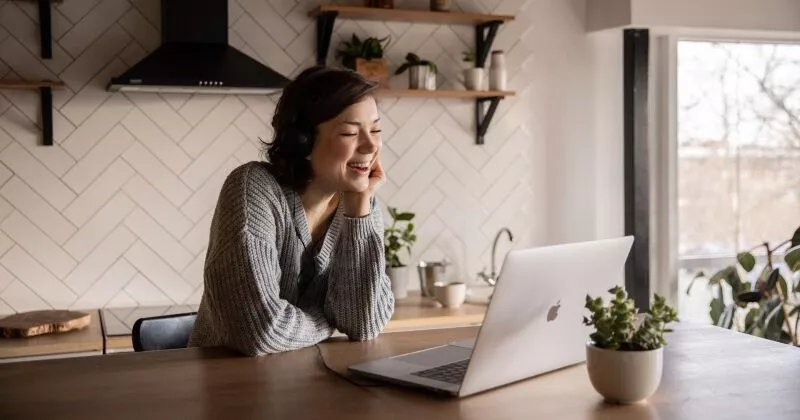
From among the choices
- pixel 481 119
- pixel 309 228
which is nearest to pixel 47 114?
pixel 309 228

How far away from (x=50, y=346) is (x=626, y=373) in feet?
6.42

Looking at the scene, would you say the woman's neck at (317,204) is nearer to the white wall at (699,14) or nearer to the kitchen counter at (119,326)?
the kitchen counter at (119,326)

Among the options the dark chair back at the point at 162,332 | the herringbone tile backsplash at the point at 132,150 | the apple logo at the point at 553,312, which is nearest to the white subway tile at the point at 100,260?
the herringbone tile backsplash at the point at 132,150

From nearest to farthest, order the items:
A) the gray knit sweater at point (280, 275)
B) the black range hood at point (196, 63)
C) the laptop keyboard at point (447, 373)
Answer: the laptop keyboard at point (447, 373) → the gray knit sweater at point (280, 275) → the black range hood at point (196, 63)

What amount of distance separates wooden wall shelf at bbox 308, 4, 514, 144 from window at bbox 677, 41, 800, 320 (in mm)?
918

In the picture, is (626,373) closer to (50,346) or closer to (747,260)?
(50,346)

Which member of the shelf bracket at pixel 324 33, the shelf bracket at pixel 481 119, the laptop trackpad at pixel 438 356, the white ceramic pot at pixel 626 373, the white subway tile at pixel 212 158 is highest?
the shelf bracket at pixel 324 33

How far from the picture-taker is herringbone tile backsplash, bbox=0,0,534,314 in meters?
3.29

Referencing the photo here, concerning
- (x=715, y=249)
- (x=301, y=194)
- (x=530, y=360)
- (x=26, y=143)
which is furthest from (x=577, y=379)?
(x=715, y=249)

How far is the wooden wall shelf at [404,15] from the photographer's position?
346 cm

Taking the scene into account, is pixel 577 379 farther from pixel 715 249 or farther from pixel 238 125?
pixel 715 249

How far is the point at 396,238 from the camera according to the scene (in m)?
3.59

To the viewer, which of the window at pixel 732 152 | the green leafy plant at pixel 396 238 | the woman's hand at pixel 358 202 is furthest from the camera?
the window at pixel 732 152

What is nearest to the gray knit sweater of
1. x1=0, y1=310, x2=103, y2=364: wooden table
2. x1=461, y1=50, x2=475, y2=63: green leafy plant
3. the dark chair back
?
the dark chair back
